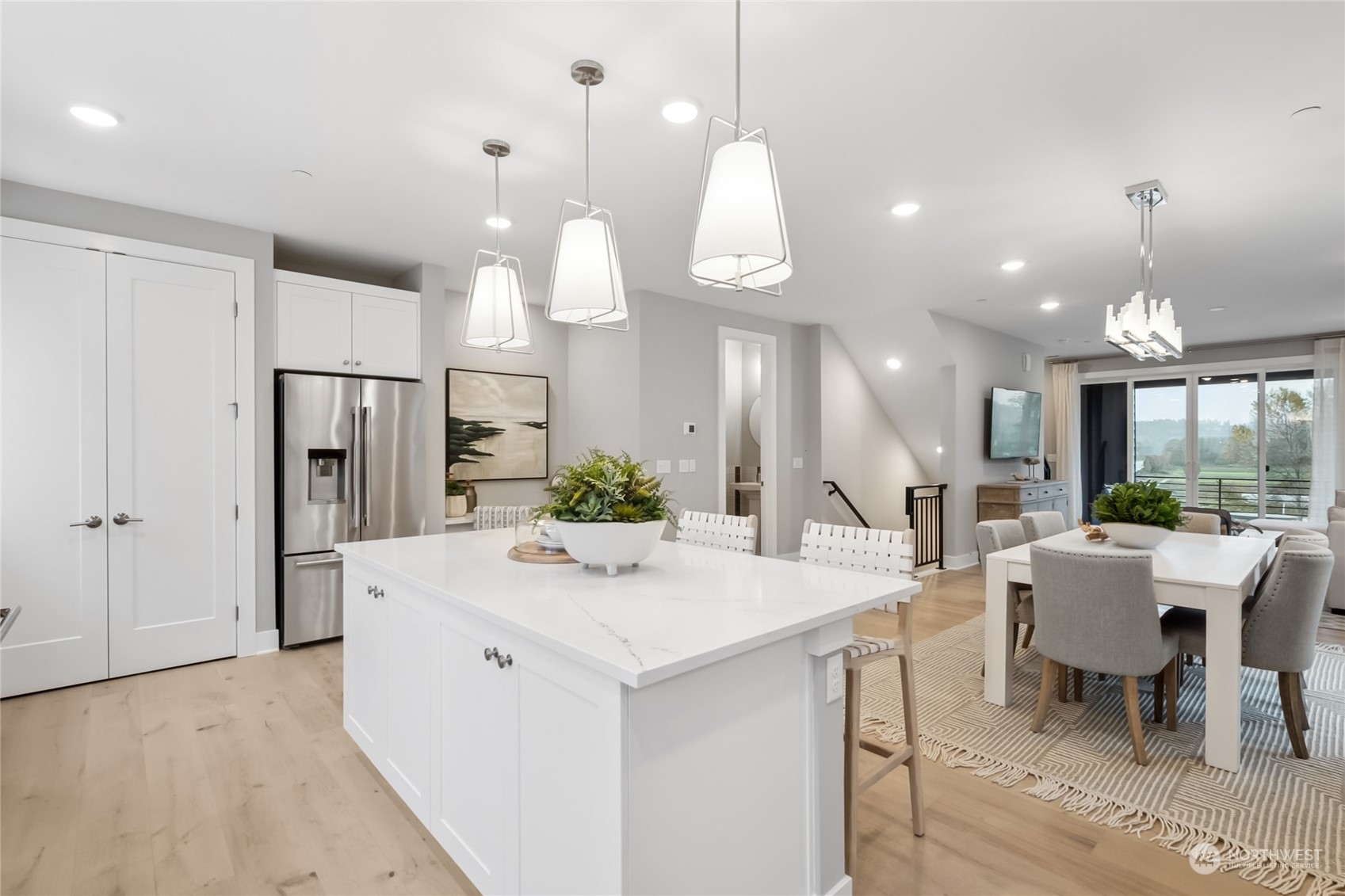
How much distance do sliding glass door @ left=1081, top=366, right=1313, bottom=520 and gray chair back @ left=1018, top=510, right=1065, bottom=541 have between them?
4.55 meters

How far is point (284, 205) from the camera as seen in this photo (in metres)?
3.38

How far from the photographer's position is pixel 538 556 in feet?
7.23

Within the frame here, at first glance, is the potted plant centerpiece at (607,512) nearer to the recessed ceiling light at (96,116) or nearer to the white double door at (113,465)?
the recessed ceiling light at (96,116)

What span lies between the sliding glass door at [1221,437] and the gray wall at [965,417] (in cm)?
244

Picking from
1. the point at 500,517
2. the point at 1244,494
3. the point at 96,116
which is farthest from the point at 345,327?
the point at 1244,494

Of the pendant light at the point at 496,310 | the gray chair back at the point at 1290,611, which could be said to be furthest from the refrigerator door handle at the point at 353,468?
the gray chair back at the point at 1290,611

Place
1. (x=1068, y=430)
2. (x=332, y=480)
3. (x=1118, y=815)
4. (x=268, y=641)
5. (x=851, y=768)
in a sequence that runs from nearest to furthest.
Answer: (x=851, y=768) → (x=1118, y=815) → (x=268, y=641) → (x=332, y=480) → (x=1068, y=430)

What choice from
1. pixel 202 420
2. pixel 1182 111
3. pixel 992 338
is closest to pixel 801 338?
pixel 992 338

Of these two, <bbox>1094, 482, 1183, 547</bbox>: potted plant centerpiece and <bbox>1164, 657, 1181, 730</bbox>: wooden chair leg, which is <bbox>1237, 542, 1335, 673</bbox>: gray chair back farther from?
<bbox>1094, 482, 1183, 547</bbox>: potted plant centerpiece

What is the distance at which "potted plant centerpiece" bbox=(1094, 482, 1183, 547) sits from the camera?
3.19 meters

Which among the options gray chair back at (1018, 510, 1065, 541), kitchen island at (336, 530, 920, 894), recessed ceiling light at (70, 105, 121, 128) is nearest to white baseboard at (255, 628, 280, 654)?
kitchen island at (336, 530, 920, 894)

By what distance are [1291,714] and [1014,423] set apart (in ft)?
16.8

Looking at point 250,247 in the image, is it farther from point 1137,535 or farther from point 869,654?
point 1137,535

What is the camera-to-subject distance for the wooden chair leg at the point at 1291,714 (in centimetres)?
254
